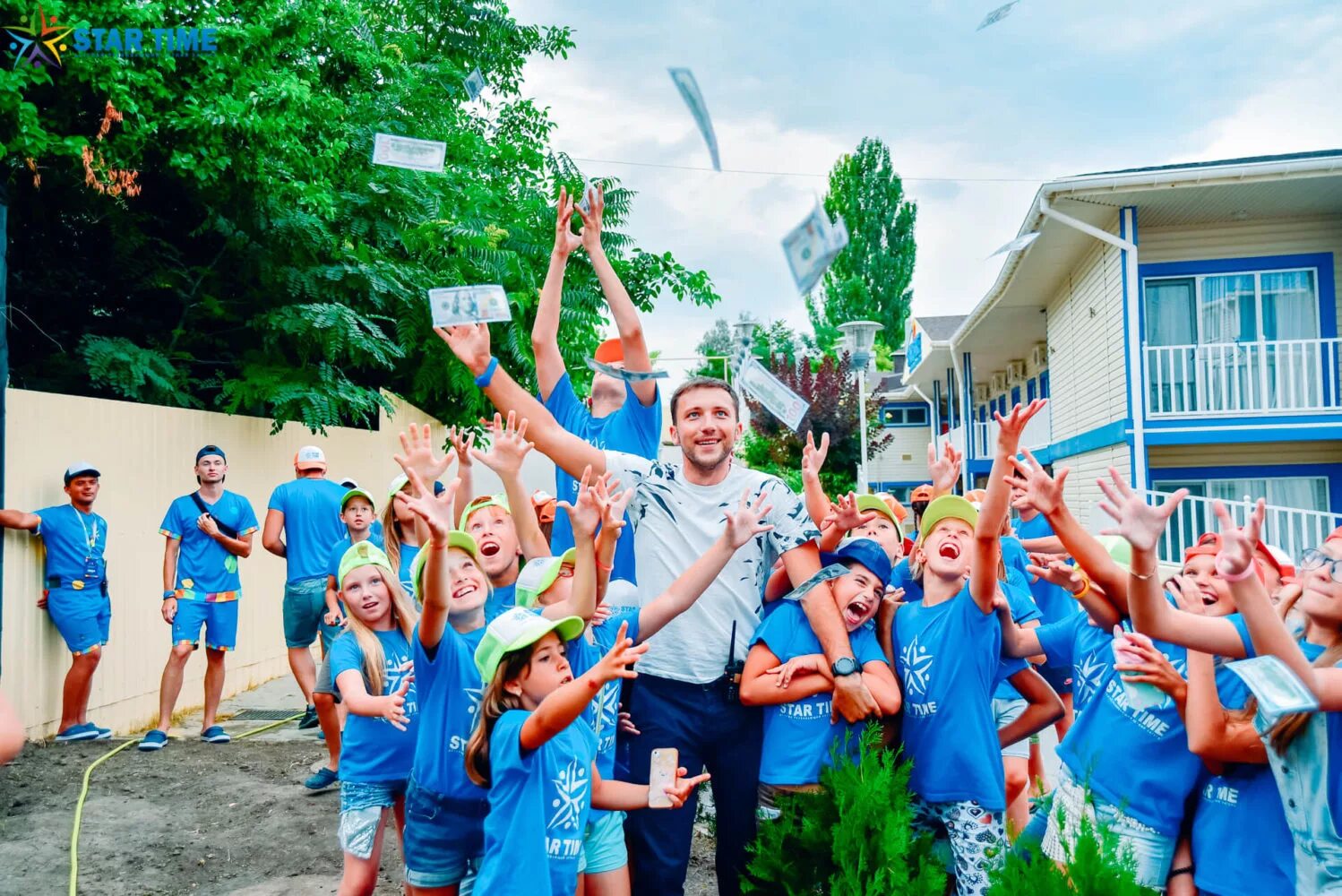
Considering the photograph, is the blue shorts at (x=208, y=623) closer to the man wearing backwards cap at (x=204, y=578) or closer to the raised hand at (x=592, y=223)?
the man wearing backwards cap at (x=204, y=578)

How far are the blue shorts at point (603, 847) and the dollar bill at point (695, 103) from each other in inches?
86.9

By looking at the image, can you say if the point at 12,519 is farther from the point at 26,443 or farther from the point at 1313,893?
the point at 1313,893

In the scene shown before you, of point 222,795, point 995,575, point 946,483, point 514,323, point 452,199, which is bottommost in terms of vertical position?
point 222,795

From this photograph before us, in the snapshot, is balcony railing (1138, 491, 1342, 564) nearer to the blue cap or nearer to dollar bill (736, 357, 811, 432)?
the blue cap

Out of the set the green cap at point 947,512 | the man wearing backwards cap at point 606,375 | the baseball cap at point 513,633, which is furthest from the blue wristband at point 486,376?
the green cap at point 947,512

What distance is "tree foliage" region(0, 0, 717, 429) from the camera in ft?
23.7

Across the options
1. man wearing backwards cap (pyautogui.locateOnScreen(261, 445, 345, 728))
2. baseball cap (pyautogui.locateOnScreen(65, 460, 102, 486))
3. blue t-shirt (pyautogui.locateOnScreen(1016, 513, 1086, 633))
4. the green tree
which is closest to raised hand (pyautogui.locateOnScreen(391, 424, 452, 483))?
blue t-shirt (pyautogui.locateOnScreen(1016, 513, 1086, 633))

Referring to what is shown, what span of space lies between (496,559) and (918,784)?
5.88 feet

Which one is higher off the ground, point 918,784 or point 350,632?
point 350,632

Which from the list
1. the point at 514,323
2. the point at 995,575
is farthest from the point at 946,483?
the point at 514,323

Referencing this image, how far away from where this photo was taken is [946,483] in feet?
13.7

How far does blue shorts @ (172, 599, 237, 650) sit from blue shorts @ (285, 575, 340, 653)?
485 millimetres

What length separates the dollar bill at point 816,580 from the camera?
3328 millimetres

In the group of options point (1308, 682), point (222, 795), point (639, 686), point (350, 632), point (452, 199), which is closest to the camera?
point (1308, 682)
